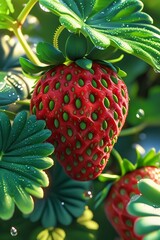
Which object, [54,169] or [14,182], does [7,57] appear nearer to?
[54,169]

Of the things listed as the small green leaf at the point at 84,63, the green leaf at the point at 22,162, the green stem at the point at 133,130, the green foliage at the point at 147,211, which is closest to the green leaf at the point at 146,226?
the green foliage at the point at 147,211

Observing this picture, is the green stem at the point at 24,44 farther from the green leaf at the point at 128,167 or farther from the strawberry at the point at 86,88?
the green leaf at the point at 128,167

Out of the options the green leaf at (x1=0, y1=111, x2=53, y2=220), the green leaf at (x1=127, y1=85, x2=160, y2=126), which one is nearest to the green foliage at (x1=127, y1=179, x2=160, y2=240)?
the green leaf at (x1=0, y1=111, x2=53, y2=220)

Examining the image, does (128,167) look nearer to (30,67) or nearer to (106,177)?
(106,177)

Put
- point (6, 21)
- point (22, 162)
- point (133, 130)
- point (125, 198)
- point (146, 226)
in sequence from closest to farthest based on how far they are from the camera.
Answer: point (146, 226) → point (22, 162) → point (6, 21) → point (125, 198) → point (133, 130)

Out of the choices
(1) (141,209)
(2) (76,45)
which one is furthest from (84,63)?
(1) (141,209)

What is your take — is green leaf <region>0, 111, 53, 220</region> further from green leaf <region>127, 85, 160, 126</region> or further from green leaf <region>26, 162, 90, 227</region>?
green leaf <region>127, 85, 160, 126</region>
